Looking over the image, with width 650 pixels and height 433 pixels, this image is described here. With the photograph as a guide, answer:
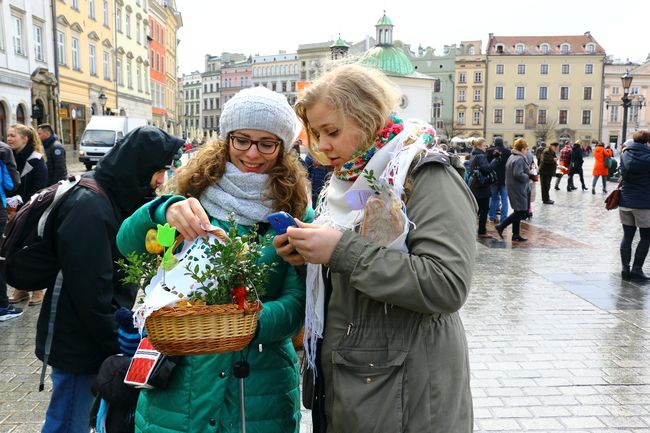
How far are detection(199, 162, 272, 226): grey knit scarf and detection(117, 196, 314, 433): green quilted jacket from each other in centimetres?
5

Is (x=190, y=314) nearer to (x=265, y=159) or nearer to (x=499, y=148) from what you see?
(x=265, y=159)

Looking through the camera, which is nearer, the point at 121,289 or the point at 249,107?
the point at 249,107

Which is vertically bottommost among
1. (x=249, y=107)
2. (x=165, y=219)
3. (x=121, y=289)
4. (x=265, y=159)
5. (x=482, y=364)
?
(x=482, y=364)

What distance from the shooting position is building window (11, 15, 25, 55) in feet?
90.3

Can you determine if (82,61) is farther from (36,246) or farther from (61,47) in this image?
(36,246)

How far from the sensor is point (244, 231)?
7.08ft

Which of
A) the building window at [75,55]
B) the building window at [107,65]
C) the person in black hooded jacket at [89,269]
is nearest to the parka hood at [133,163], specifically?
the person in black hooded jacket at [89,269]

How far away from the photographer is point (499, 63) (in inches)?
3489

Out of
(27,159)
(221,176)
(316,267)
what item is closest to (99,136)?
(27,159)

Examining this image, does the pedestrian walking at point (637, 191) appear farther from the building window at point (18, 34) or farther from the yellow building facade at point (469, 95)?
the yellow building facade at point (469, 95)

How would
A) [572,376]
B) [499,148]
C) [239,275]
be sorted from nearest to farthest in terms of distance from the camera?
[239,275]
[572,376]
[499,148]

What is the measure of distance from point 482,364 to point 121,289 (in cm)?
350

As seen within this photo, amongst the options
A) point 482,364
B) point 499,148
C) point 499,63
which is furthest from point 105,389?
point 499,63

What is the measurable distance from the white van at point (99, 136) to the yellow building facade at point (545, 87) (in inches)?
2792
